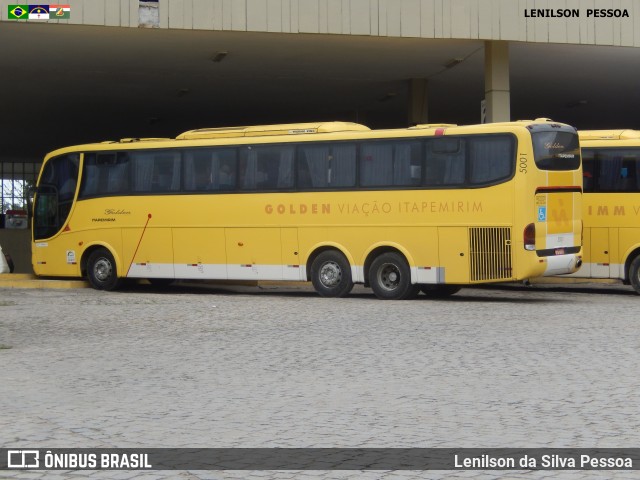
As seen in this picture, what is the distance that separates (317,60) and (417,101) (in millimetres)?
4609

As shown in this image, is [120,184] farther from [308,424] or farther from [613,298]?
[308,424]

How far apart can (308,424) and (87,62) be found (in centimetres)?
2344

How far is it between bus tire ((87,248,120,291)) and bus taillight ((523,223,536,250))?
9119 millimetres

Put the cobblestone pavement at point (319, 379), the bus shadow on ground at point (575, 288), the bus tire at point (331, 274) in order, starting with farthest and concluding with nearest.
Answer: the bus shadow on ground at point (575, 288) → the bus tire at point (331, 274) → the cobblestone pavement at point (319, 379)

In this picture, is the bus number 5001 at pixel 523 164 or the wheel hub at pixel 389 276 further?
the wheel hub at pixel 389 276

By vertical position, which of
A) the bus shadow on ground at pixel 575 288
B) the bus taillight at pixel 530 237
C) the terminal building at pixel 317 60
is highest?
the terminal building at pixel 317 60

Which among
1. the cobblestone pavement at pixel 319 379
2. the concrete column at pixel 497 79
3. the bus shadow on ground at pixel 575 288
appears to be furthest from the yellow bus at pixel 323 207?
the concrete column at pixel 497 79

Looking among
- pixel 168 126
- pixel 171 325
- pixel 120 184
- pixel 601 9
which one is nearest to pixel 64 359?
pixel 171 325

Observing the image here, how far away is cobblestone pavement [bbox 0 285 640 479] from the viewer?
25.2 feet

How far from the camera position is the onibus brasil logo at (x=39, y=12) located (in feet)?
76.5

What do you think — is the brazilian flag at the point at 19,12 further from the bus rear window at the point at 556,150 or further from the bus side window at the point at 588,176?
the bus side window at the point at 588,176

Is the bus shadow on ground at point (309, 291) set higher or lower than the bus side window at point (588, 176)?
lower

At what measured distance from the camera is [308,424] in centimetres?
817

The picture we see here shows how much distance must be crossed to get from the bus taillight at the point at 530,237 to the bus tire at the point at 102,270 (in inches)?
359
